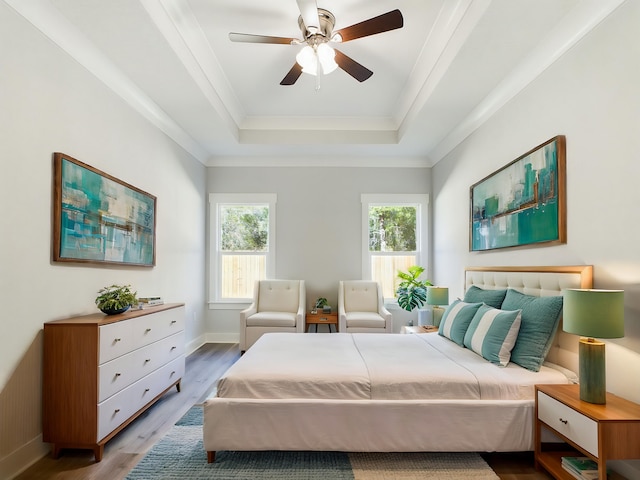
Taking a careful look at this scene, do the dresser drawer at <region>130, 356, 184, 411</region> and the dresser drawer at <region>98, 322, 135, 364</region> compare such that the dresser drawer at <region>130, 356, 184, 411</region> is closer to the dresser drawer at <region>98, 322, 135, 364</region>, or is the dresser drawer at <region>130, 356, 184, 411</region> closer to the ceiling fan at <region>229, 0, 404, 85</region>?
the dresser drawer at <region>98, 322, 135, 364</region>

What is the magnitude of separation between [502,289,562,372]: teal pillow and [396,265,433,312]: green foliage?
2533mm

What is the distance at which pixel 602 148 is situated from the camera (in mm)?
2246

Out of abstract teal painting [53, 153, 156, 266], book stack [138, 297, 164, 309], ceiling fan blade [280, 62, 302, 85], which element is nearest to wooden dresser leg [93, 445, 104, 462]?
book stack [138, 297, 164, 309]

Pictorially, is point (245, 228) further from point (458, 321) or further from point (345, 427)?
point (345, 427)

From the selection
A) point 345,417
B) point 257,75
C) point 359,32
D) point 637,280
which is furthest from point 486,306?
point 257,75

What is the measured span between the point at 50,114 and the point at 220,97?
1801 millimetres

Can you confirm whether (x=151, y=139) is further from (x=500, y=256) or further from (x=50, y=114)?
(x=500, y=256)

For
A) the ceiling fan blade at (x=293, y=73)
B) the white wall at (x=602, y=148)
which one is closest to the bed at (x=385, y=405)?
the white wall at (x=602, y=148)

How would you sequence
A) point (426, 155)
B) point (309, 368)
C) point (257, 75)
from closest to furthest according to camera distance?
point (309, 368) → point (257, 75) → point (426, 155)

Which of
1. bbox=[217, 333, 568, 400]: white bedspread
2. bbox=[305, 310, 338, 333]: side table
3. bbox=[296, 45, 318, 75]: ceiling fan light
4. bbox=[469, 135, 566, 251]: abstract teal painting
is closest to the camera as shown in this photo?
bbox=[217, 333, 568, 400]: white bedspread

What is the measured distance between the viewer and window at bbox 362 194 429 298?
5.67 m

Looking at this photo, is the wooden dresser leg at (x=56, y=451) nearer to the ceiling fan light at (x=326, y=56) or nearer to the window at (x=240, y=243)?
the ceiling fan light at (x=326, y=56)

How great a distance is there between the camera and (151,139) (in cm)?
390

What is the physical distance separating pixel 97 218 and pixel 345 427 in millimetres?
2349
